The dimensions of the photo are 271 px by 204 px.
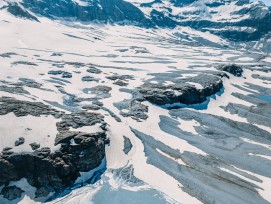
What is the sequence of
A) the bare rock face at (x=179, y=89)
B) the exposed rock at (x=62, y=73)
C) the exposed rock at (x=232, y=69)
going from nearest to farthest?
the bare rock face at (x=179, y=89), the exposed rock at (x=62, y=73), the exposed rock at (x=232, y=69)

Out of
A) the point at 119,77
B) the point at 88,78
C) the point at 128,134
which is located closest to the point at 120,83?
the point at 119,77

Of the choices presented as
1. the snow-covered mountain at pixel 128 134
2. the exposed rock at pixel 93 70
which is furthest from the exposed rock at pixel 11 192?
the exposed rock at pixel 93 70

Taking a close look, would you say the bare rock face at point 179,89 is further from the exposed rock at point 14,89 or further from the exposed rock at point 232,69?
the exposed rock at point 14,89

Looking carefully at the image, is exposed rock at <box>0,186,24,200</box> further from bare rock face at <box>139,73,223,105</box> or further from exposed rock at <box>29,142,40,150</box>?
bare rock face at <box>139,73,223,105</box>

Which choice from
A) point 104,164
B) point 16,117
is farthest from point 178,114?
point 16,117

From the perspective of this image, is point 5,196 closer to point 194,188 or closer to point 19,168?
point 19,168

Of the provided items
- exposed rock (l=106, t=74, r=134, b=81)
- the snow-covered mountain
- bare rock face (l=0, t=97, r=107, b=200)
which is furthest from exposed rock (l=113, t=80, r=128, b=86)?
bare rock face (l=0, t=97, r=107, b=200)
